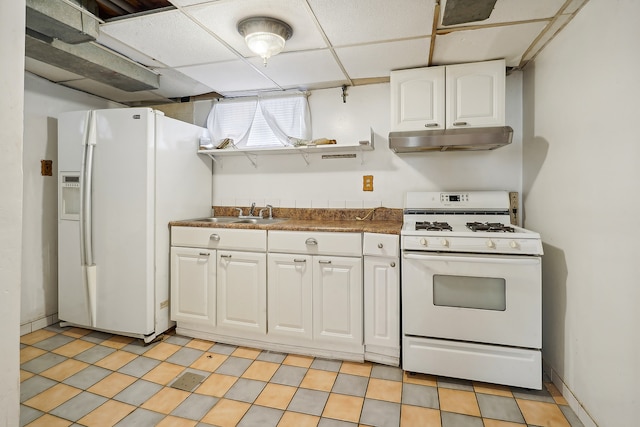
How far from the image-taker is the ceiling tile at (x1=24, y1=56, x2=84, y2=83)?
2.41 m

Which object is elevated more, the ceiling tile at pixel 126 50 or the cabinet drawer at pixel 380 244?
the ceiling tile at pixel 126 50

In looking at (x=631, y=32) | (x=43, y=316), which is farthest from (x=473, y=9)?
(x=43, y=316)

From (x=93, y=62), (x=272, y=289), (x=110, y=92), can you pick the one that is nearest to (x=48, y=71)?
(x=110, y=92)

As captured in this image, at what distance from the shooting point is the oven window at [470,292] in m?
1.89

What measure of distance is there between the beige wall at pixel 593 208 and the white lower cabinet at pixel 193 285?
7.60ft

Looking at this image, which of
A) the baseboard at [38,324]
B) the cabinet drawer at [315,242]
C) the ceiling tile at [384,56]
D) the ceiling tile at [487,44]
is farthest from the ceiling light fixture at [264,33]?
the baseboard at [38,324]

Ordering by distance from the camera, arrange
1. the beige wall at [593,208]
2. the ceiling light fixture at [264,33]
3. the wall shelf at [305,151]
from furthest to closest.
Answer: the wall shelf at [305,151] < the ceiling light fixture at [264,33] < the beige wall at [593,208]

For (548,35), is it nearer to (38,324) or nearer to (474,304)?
(474,304)

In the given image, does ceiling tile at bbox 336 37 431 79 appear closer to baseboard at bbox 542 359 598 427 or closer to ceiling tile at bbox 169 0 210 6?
ceiling tile at bbox 169 0 210 6

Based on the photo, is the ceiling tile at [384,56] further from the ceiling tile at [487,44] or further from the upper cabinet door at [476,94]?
the upper cabinet door at [476,94]

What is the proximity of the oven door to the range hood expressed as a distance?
78 cm

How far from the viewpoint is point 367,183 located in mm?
2789

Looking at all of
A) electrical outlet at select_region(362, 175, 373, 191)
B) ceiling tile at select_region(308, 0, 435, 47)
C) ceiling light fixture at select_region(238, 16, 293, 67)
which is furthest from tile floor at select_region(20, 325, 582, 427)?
ceiling tile at select_region(308, 0, 435, 47)

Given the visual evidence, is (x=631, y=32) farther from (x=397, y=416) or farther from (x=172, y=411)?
(x=172, y=411)
